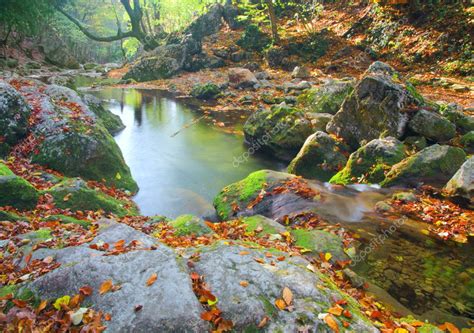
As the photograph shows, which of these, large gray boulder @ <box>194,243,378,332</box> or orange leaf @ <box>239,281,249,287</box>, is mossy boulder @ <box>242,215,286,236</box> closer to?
large gray boulder @ <box>194,243,378,332</box>

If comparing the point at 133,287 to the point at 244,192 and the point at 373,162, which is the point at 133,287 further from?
the point at 373,162

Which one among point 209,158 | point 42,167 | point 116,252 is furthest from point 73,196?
point 209,158

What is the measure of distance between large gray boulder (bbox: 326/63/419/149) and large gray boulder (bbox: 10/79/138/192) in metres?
7.12

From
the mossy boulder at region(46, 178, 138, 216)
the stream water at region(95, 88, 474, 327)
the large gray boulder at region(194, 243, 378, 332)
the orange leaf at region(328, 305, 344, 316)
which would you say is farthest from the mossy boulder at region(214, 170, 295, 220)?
the orange leaf at region(328, 305, 344, 316)

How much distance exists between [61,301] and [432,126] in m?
10.8

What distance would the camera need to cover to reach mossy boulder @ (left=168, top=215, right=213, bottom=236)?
586cm

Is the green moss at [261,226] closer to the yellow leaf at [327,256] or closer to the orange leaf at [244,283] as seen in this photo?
the yellow leaf at [327,256]

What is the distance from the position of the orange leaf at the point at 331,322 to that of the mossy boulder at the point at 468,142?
30.2ft

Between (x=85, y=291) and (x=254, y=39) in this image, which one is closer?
(x=85, y=291)

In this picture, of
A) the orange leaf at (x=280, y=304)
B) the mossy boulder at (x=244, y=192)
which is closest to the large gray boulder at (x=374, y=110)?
the mossy boulder at (x=244, y=192)

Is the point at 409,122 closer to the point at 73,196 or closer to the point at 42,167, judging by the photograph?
the point at 73,196

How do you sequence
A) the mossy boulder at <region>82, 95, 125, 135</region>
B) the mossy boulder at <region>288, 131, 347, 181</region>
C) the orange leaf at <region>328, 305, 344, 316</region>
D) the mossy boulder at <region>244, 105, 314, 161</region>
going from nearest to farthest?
1. the orange leaf at <region>328, 305, 344, 316</region>
2. the mossy boulder at <region>288, 131, 347, 181</region>
3. the mossy boulder at <region>244, 105, 314, 161</region>
4. the mossy boulder at <region>82, 95, 125, 135</region>

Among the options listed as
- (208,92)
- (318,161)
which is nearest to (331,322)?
(318,161)

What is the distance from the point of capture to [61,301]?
2816 mm
